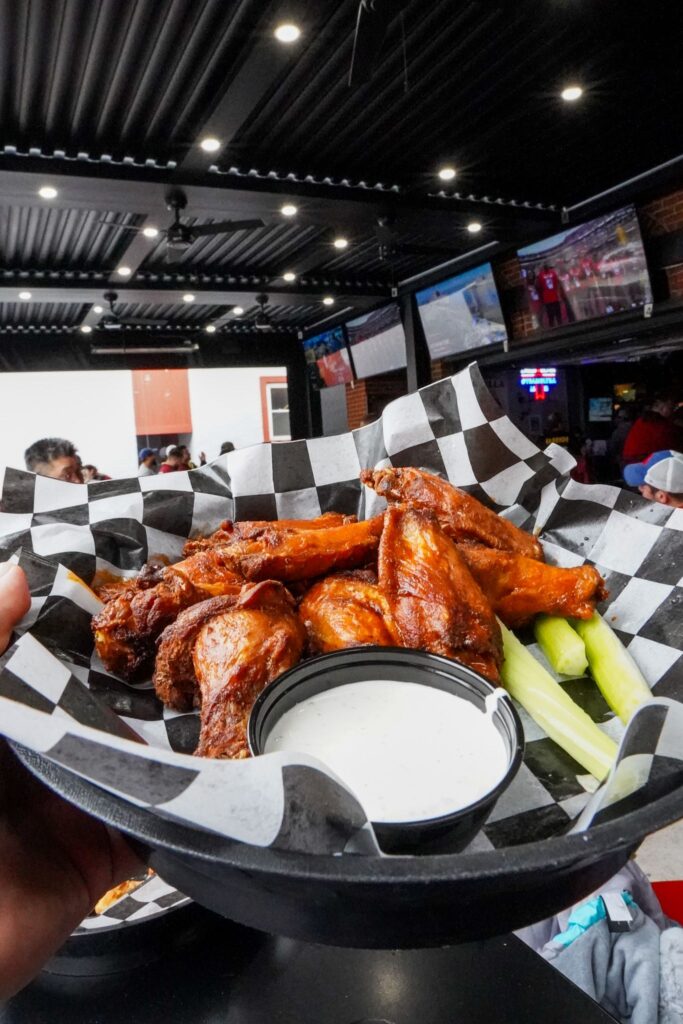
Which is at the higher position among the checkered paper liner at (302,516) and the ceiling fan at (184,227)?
the ceiling fan at (184,227)

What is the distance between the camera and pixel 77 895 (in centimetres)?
103

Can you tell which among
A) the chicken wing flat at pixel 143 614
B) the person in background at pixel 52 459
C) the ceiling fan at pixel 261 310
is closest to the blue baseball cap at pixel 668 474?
the chicken wing flat at pixel 143 614

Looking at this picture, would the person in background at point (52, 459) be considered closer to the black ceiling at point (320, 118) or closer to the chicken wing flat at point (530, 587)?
the black ceiling at point (320, 118)

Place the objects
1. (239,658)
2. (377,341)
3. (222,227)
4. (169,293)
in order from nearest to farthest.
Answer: (239,658), (222,227), (169,293), (377,341)

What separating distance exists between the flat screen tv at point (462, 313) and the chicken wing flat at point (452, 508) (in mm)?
7209

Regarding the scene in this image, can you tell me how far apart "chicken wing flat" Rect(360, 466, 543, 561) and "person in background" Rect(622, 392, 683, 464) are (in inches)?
229

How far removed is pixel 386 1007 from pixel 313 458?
1.26 metres

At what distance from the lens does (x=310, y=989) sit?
1.01 m

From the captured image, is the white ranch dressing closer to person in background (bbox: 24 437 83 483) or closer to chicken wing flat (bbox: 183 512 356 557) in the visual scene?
chicken wing flat (bbox: 183 512 356 557)

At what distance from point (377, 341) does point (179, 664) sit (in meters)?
10.7

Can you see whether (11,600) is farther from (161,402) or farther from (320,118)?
(161,402)

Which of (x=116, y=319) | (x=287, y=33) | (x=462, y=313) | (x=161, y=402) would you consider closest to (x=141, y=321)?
(x=116, y=319)

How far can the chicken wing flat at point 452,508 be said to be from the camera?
1.56 m

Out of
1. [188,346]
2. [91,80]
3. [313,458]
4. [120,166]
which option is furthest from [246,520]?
[188,346]
